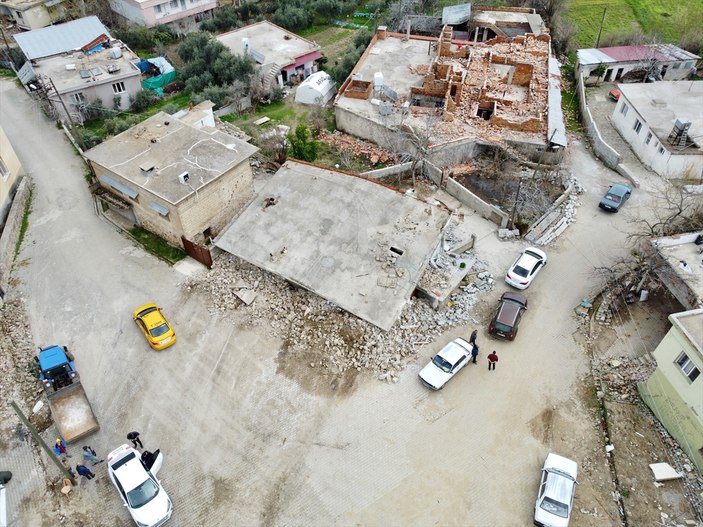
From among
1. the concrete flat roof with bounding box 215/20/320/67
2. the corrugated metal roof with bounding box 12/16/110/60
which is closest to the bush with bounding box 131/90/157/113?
the corrugated metal roof with bounding box 12/16/110/60

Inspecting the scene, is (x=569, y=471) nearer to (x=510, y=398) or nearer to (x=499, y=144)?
(x=510, y=398)

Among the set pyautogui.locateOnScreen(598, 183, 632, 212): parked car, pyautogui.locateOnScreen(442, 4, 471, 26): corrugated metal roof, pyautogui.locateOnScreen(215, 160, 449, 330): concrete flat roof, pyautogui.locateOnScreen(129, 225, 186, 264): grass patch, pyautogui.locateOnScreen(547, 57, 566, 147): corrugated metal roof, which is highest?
pyautogui.locateOnScreen(442, 4, 471, 26): corrugated metal roof

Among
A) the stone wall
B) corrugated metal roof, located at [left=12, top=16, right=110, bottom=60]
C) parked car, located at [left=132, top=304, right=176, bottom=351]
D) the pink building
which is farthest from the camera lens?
the pink building

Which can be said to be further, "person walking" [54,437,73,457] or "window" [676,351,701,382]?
"person walking" [54,437,73,457]

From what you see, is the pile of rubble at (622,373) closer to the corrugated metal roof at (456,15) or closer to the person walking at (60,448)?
the person walking at (60,448)

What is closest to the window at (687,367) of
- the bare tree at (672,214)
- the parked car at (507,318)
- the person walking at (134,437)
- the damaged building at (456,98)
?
the parked car at (507,318)

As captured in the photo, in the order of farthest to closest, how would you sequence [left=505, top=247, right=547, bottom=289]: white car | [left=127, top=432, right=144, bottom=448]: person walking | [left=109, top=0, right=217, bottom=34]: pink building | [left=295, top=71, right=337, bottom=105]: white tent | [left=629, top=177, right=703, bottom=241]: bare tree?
[left=109, top=0, right=217, bottom=34]: pink building
[left=295, top=71, right=337, bottom=105]: white tent
[left=629, top=177, right=703, bottom=241]: bare tree
[left=505, top=247, right=547, bottom=289]: white car
[left=127, top=432, right=144, bottom=448]: person walking

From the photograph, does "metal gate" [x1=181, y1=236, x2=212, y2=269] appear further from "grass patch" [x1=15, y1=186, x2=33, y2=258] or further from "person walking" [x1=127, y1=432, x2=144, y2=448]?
"person walking" [x1=127, y1=432, x2=144, y2=448]
